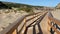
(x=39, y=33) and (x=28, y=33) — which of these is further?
(x=28, y=33)

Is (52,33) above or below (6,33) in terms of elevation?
below

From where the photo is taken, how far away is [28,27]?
30.0 ft

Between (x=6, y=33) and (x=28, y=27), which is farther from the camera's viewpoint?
(x=28, y=27)

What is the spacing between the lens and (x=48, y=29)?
888cm

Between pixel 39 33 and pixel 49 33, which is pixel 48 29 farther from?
pixel 39 33

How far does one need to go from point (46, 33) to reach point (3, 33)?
4788mm

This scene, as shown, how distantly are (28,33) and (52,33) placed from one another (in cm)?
94

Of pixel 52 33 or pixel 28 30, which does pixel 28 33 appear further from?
pixel 52 33

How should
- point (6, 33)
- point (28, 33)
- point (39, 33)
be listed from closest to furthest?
1. point (6, 33)
2. point (39, 33)
3. point (28, 33)

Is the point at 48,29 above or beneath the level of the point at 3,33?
beneath

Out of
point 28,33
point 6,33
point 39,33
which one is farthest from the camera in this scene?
point 28,33

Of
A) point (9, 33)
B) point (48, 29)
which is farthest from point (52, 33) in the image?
point (9, 33)

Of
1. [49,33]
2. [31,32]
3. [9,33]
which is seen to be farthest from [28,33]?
[9,33]

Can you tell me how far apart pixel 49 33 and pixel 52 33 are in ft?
1.19
